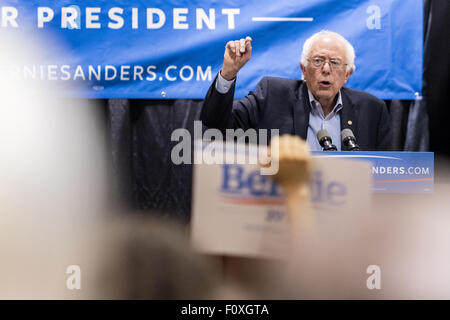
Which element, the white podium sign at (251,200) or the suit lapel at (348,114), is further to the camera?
the suit lapel at (348,114)

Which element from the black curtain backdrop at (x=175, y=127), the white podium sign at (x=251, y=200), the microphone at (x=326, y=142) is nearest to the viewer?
the white podium sign at (x=251, y=200)

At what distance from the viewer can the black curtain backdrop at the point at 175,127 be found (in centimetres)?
173

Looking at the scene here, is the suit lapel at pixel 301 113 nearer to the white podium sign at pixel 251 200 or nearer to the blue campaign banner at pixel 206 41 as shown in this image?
the blue campaign banner at pixel 206 41

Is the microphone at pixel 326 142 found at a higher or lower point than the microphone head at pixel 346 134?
lower

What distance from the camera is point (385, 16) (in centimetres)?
164

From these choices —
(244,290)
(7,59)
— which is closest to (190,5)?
(7,59)

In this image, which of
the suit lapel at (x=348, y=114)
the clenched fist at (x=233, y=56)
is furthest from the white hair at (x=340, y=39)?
the clenched fist at (x=233, y=56)

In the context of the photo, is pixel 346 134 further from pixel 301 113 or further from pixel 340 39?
pixel 340 39

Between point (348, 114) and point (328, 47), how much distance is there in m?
0.25

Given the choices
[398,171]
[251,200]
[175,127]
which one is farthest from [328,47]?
[251,200]

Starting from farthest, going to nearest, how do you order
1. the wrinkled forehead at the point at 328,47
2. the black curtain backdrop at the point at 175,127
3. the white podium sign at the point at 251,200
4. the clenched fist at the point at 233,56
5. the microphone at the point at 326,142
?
the black curtain backdrop at the point at 175,127, the wrinkled forehead at the point at 328,47, the clenched fist at the point at 233,56, the microphone at the point at 326,142, the white podium sign at the point at 251,200

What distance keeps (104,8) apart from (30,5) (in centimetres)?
25

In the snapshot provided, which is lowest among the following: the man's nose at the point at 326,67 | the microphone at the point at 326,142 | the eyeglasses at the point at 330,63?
the microphone at the point at 326,142
